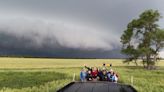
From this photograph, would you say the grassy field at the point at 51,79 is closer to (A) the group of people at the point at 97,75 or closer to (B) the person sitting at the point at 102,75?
(A) the group of people at the point at 97,75

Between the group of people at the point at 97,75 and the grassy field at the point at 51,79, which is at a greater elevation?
the group of people at the point at 97,75

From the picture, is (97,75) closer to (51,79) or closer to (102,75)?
(102,75)

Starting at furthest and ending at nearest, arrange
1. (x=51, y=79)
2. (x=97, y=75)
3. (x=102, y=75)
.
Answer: (x=51, y=79)
(x=97, y=75)
(x=102, y=75)

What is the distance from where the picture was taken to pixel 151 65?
7256 centimetres

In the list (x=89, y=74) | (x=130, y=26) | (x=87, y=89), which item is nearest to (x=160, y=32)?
(x=130, y=26)

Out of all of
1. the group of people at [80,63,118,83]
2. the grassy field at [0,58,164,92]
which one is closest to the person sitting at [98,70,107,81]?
the group of people at [80,63,118,83]

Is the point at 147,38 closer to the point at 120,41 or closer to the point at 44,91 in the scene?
the point at 120,41

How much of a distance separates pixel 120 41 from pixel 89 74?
55112 mm

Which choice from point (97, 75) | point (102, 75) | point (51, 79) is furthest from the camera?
point (51, 79)

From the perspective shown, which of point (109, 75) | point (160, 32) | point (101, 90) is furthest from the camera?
point (160, 32)

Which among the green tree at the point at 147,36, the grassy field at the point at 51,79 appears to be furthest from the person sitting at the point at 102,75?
the green tree at the point at 147,36

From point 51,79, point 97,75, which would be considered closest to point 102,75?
point 97,75

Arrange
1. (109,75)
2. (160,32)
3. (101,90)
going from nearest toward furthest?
1. (101,90)
2. (109,75)
3. (160,32)

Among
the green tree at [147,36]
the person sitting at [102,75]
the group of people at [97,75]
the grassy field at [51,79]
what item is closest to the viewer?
the group of people at [97,75]
